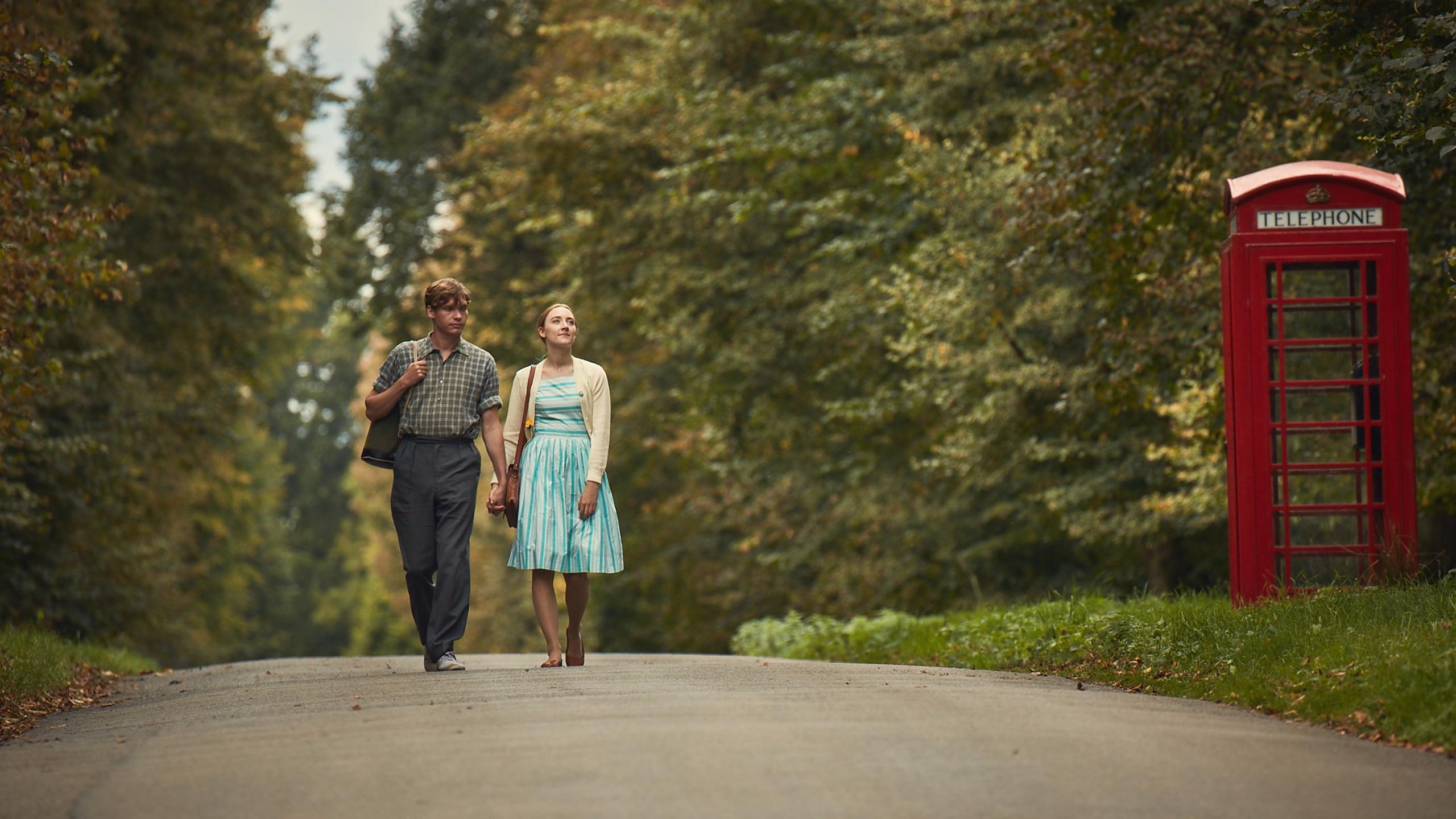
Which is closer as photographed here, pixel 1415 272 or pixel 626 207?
pixel 1415 272

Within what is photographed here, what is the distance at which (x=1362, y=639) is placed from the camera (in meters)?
7.42

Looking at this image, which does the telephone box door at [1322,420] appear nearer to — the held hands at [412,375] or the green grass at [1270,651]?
the green grass at [1270,651]

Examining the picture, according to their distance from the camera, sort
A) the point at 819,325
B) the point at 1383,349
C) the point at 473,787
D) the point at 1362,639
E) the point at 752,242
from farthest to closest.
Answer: the point at 752,242
the point at 819,325
the point at 1383,349
the point at 1362,639
the point at 473,787

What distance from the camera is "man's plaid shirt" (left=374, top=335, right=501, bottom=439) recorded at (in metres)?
9.12

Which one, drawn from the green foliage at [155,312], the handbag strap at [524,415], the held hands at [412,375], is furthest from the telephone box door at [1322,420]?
the green foliage at [155,312]

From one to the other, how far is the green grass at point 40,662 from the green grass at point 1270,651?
5.77 meters

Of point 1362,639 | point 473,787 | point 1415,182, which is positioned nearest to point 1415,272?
point 1415,182

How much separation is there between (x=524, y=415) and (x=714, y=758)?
4394 millimetres

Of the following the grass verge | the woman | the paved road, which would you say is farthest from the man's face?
the grass verge

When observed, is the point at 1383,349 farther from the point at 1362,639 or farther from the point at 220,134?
the point at 220,134

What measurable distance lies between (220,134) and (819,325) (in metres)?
7.97

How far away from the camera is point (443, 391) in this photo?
916 centimetres

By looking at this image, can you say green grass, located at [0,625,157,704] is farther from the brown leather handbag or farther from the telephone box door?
the telephone box door

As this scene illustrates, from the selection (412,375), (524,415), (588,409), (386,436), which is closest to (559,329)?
(588,409)
